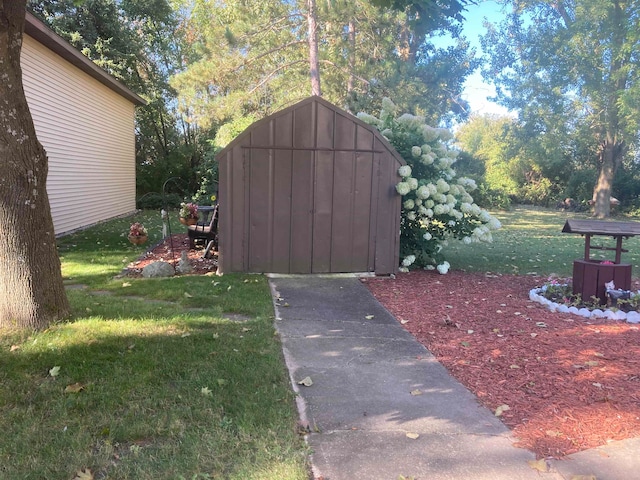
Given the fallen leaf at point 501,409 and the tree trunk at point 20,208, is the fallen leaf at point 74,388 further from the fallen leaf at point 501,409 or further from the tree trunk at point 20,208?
the fallen leaf at point 501,409

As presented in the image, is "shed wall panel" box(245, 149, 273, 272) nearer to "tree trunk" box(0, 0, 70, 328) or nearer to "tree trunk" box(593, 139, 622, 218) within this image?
"tree trunk" box(0, 0, 70, 328)

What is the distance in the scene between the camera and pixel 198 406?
324cm

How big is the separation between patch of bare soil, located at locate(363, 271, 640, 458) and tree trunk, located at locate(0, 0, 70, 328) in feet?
11.8

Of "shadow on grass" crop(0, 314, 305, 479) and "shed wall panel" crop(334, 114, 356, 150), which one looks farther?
"shed wall panel" crop(334, 114, 356, 150)

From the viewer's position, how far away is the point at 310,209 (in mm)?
7590

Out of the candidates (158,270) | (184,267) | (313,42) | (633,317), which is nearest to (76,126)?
(184,267)

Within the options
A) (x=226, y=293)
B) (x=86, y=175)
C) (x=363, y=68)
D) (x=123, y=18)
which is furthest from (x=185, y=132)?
(x=226, y=293)

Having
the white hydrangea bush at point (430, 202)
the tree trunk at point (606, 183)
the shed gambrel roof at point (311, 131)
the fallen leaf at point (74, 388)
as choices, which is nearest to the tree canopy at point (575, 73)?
the tree trunk at point (606, 183)

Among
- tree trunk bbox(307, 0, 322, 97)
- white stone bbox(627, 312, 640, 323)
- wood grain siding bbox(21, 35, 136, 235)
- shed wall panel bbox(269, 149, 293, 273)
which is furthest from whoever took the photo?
tree trunk bbox(307, 0, 322, 97)

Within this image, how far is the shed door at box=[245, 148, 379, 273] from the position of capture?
24.4ft

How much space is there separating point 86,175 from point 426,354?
1311 cm

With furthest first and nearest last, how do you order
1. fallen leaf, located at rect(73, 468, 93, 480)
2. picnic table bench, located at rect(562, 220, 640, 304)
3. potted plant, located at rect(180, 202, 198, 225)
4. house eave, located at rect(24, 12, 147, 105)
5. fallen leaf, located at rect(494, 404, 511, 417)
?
Answer: house eave, located at rect(24, 12, 147, 105) → potted plant, located at rect(180, 202, 198, 225) → picnic table bench, located at rect(562, 220, 640, 304) → fallen leaf, located at rect(494, 404, 511, 417) → fallen leaf, located at rect(73, 468, 93, 480)

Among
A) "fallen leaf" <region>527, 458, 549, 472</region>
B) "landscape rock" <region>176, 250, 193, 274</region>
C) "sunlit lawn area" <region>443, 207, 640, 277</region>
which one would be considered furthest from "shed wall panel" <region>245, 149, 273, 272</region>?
"fallen leaf" <region>527, 458, 549, 472</region>

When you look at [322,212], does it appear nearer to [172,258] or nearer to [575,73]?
[172,258]
